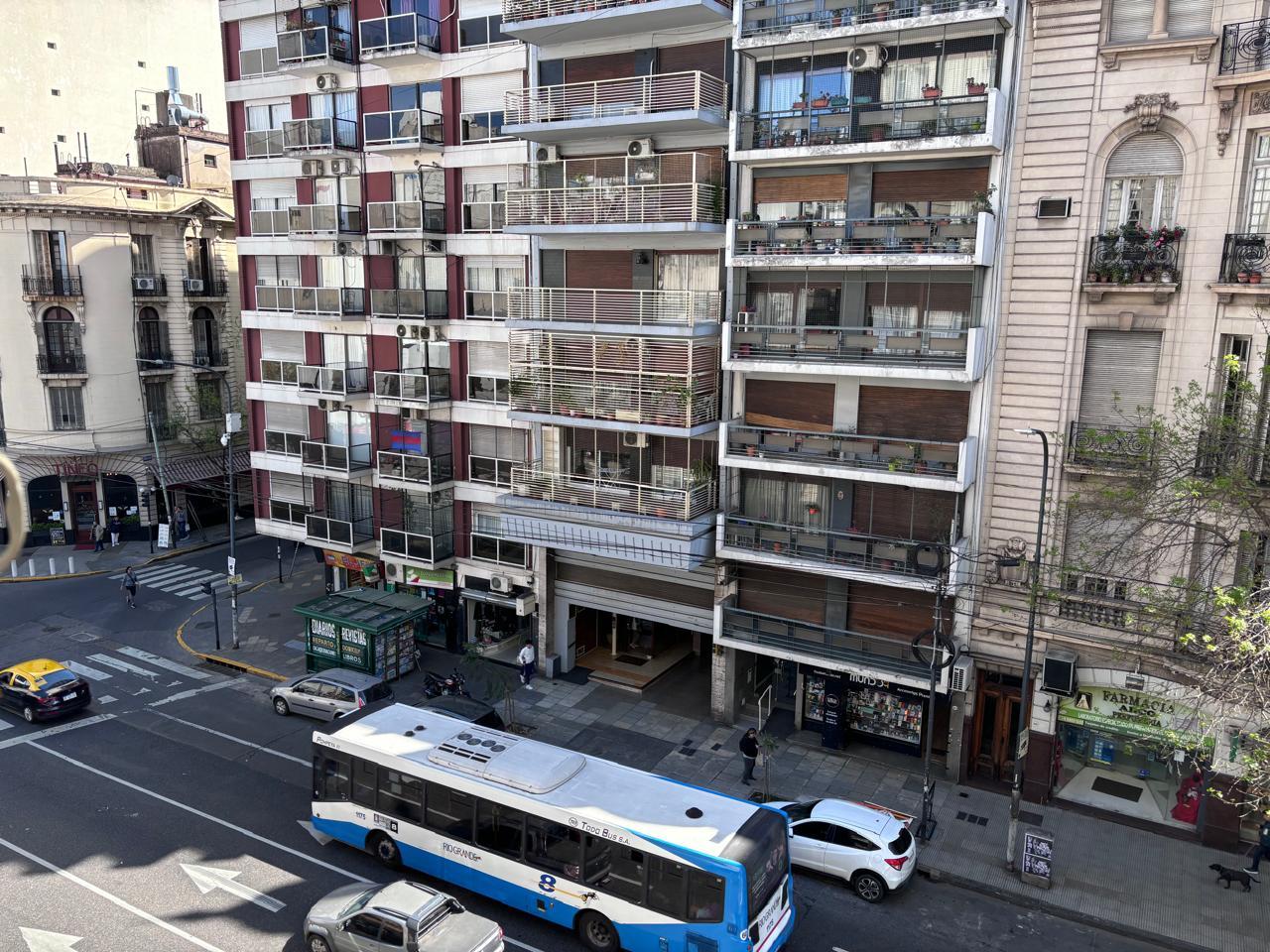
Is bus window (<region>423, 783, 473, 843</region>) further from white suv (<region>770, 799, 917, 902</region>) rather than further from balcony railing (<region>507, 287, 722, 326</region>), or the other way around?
balcony railing (<region>507, 287, 722, 326</region>)

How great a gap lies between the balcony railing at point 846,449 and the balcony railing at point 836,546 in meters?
1.85

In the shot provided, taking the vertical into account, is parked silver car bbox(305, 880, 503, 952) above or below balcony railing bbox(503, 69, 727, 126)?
below

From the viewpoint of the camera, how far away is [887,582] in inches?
917

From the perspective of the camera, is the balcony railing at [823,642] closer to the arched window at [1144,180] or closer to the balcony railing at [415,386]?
the arched window at [1144,180]

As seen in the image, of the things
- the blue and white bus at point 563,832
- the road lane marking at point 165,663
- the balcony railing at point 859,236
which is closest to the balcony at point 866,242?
the balcony railing at point 859,236

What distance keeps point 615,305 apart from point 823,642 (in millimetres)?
11357

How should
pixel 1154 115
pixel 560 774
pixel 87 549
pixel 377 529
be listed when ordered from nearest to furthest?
pixel 560 774 < pixel 1154 115 < pixel 377 529 < pixel 87 549

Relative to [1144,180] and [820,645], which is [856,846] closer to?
[820,645]

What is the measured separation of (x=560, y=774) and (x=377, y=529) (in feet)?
60.1

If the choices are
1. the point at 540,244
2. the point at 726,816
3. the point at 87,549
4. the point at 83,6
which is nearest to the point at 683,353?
the point at 540,244

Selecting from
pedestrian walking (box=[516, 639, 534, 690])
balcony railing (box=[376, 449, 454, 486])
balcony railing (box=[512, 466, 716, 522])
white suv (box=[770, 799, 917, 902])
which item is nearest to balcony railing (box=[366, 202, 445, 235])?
balcony railing (box=[376, 449, 454, 486])

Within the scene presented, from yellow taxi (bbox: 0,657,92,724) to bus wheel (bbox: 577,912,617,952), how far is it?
725 inches

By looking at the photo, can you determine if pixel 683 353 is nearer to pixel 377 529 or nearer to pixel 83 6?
pixel 377 529

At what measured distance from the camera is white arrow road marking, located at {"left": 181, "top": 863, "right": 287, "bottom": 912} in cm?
1873
